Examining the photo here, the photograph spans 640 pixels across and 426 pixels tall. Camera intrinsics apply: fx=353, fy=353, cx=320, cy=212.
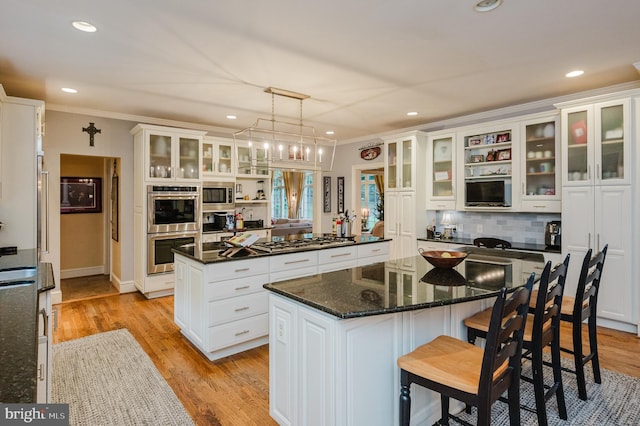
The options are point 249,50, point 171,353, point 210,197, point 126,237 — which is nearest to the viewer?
point 249,50

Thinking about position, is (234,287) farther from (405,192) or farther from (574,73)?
(574,73)

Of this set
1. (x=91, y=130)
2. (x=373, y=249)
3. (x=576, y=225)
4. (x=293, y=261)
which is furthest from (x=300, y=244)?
(x=91, y=130)

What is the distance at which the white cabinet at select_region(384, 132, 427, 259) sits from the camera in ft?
18.0

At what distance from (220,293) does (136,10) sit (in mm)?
2189

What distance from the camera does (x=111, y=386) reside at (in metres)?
2.64

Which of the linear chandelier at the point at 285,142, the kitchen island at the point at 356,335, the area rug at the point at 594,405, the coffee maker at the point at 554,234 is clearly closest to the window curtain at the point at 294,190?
the linear chandelier at the point at 285,142

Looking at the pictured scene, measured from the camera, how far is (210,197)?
5719 millimetres

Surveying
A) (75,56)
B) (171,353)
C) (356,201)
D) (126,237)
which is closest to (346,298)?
(171,353)

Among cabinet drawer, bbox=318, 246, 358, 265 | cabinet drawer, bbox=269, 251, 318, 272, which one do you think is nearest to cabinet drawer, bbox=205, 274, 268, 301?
cabinet drawer, bbox=269, 251, 318, 272

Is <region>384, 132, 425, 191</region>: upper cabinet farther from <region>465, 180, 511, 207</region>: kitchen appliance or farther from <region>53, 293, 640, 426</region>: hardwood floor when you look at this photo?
<region>53, 293, 640, 426</region>: hardwood floor

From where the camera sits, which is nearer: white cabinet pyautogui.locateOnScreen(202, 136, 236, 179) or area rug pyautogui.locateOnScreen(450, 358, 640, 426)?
area rug pyautogui.locateOnScreen(450, 358, 640, 426)

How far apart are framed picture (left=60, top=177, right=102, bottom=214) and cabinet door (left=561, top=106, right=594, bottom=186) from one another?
23.9 feet

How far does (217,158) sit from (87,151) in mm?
1783

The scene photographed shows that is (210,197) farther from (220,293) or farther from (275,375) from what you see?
(275,375)
